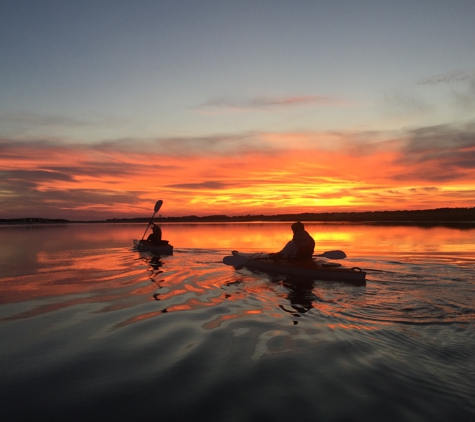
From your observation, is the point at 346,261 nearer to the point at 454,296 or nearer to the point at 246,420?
the point at 454,296

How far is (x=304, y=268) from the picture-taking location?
14.5 meters

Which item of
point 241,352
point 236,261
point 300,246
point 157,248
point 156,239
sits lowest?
point 241,352

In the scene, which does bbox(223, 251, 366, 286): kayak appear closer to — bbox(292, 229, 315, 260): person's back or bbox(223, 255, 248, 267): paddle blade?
bbox(223, 255, 248, 267): paddle blade

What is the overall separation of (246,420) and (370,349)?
325 centimetres

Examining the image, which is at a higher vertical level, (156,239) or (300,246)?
(300,246)

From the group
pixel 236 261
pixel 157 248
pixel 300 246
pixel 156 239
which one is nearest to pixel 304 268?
pixel 300 246

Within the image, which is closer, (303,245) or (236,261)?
(303,245)

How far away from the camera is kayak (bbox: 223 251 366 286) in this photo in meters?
13.2

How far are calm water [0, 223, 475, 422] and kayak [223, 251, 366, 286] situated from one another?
64 centimetres

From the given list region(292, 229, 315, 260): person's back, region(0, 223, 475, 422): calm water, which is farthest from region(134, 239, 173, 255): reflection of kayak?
region(292, 229, 315, 260): person's back

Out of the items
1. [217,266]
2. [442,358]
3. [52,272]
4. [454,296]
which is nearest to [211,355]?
[442,358]

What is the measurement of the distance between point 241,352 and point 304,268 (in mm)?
8429

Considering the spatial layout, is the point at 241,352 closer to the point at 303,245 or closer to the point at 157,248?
the point at 303,245

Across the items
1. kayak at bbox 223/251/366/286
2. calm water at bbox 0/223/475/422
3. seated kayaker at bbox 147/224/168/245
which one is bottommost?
calm water at bbox 0/223/475/422
